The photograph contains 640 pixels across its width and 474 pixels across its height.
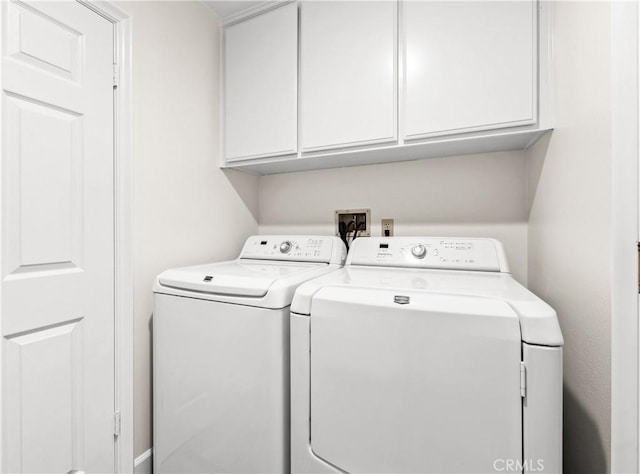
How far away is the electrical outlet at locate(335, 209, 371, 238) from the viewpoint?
185 cm

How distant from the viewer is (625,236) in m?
0.72

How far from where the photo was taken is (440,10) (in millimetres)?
1309

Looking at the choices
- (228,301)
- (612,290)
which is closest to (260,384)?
(228,301)

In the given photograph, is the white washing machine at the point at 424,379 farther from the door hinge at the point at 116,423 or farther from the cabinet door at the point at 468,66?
the door hinge at the point at 116,423

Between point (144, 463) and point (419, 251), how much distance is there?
1.58m

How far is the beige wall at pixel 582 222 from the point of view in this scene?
78 cm

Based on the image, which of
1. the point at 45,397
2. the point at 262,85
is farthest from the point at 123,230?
the point at 262,85

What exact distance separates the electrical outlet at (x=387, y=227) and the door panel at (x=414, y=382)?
88 centimetres

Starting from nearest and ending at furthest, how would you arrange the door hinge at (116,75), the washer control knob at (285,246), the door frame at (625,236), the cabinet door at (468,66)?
the door frame at (625,236) < the cabinet door at (468,66) < the door hinge at (116,75) < the washer control knob at (285,246)

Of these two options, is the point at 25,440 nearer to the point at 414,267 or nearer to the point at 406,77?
the point at 414,267

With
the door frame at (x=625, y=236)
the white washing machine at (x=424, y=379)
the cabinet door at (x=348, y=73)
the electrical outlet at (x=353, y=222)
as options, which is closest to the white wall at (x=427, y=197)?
the electrical outlet at (x=353, y=222)

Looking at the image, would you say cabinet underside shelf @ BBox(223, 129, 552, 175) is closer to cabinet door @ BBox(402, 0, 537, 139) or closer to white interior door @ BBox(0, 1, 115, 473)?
cabinet door @ BBox(402, 0, 537, 139)

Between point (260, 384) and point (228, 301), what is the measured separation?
0.30 m

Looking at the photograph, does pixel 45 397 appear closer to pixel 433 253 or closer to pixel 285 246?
pixel 285 246
